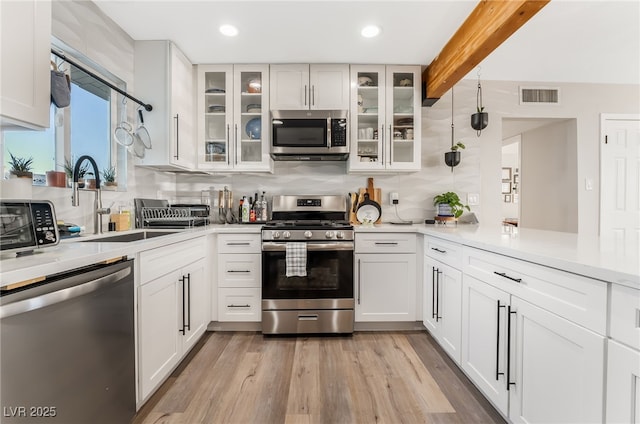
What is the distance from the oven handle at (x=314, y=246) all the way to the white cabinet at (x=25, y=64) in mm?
1571

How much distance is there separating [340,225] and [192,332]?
1.42 m

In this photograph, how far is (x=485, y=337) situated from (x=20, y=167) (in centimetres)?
253

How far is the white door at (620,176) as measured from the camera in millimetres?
3230

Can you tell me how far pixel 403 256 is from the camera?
8.32 ft

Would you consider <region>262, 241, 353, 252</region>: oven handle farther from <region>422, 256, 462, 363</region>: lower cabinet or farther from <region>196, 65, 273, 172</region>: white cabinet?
<region>196, 65, 273, 172</region>: white cabinet

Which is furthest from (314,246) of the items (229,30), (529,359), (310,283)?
(229,30)

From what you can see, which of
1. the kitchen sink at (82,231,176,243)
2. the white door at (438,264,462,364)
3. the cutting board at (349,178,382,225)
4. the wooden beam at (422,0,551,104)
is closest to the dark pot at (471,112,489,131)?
the wooden beam at (422,0,551,104)

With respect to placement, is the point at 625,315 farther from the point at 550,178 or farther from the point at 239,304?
the point at 550,178

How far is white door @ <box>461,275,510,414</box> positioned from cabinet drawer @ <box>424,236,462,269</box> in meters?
0.16

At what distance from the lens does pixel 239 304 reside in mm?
2533

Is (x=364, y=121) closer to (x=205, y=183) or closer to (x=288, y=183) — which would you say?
(x=288, y=183)

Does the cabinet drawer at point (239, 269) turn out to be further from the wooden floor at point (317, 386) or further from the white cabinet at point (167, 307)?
the wooden floor at point (317, 386)

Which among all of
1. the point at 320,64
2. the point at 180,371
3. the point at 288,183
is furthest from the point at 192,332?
the point at 320,64

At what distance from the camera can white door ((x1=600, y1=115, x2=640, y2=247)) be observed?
3230mm
